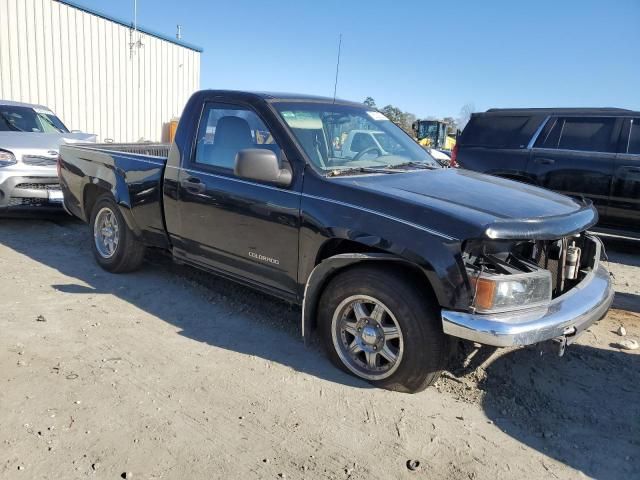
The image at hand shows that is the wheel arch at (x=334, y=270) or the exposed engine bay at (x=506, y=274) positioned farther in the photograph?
the wheel arch at (x=334, y=270)

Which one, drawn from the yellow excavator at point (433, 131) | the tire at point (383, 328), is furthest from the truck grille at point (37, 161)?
the yellow excavator at point (433, 131)

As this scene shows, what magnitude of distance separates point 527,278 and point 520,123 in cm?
540

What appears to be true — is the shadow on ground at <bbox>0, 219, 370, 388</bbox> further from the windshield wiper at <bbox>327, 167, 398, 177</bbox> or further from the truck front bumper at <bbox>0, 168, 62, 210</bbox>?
the windshield wiper at <bbox>327, 167, 398, 177</bbox>

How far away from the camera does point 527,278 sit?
114 inches

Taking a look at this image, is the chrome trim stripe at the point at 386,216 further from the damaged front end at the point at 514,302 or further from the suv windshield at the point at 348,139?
the suv windshield at the point at 348,139

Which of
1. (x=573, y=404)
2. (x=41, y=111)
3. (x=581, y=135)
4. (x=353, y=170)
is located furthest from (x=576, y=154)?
(x=41, y=111)

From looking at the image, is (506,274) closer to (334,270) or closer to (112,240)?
(334,270)

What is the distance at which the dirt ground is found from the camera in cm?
260

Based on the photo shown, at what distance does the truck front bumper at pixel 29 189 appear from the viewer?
22.3 feet

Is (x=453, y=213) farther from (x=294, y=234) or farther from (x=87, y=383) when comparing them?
(x=87, y=383)

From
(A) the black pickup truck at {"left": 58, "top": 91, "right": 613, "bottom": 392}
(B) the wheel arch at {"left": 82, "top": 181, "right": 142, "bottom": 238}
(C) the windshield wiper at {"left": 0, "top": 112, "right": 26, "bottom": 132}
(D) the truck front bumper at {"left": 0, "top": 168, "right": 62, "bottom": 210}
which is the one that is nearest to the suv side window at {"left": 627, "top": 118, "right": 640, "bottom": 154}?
(A) the black pickup truck at {"left": 58, "top": 91, "right": 613, "bottom": 392}

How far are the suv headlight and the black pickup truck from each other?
3206mm

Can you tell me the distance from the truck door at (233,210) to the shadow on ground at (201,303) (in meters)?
0.43

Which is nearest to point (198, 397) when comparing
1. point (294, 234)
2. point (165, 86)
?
point (294, 234)
